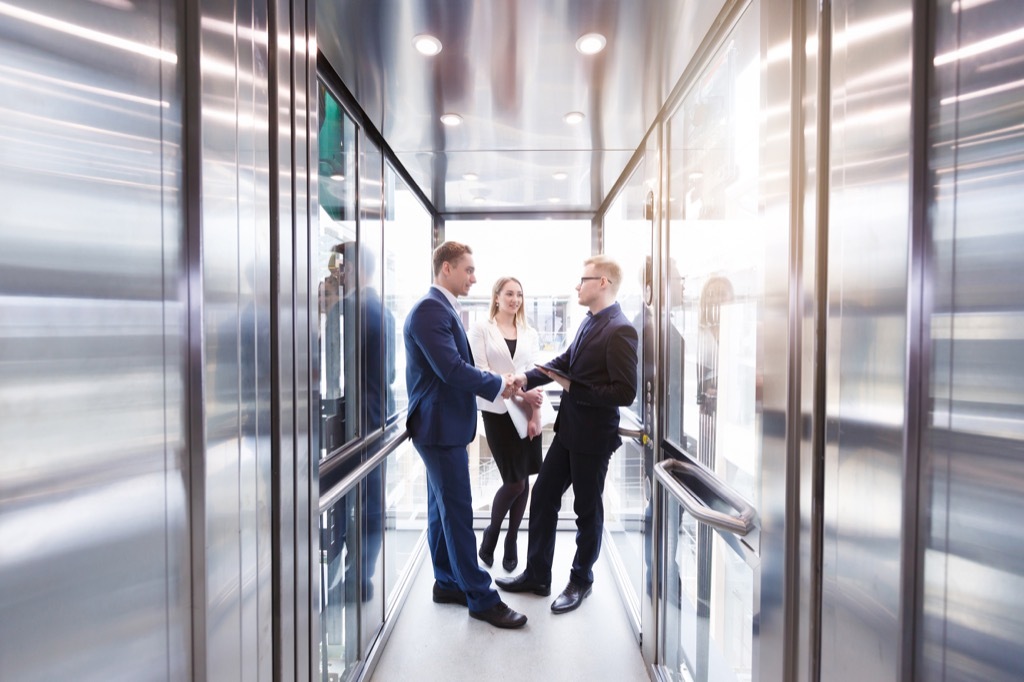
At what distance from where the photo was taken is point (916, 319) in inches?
28.9

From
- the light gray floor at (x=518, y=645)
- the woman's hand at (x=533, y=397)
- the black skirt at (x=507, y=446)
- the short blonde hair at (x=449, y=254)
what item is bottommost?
the light gray floor at (x=518, y=645)

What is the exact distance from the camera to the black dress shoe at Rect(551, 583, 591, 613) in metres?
2.54

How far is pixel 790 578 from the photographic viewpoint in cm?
103

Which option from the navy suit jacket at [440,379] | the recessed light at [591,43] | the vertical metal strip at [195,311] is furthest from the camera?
the navy suit jacket at [440,379]

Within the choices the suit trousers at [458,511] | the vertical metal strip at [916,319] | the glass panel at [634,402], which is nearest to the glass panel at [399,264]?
the suit trousers at [458,511]

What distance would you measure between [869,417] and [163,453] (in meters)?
1.15

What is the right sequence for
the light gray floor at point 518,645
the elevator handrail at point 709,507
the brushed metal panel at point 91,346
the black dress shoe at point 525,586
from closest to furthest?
1. the brushed metal panel at point 91,346
2. the elevator handrail at point 709,507
3. the light gray floor at point 518,645
4. the black dress shoe at point 525,586

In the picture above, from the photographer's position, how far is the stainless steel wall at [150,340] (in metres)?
0.59

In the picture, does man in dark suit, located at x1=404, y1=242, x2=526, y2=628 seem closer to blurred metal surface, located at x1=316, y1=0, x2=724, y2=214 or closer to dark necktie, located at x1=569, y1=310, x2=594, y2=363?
dark necktie, located at x1=569, y1=310, x2=594, y2=363

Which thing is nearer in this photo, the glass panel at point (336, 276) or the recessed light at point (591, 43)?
the recessed light at point (591, 43)

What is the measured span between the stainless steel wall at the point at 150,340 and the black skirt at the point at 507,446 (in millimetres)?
1742

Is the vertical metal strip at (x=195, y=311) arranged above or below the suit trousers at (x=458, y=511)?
above

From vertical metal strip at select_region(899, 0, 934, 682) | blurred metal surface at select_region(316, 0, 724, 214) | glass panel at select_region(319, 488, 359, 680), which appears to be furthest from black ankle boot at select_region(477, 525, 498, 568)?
vertical metal strip at select_region(899, 0, 934, 682)

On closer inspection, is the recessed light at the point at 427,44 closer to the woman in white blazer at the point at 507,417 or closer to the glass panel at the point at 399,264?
the glass panel at the point at 399,264
